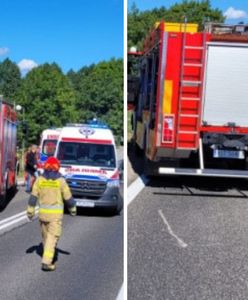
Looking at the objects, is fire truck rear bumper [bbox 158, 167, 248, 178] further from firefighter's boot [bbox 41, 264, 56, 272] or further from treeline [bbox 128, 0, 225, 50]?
firefighter's boot [bbox 41, 264, 56, 272]

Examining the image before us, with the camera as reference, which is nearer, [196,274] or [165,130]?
[196,274]

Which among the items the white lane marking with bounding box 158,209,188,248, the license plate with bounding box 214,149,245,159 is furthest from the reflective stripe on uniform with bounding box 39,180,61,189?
the license plate with bounding box 214,149,245,159

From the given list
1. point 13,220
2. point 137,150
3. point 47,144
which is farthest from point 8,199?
point 137,150

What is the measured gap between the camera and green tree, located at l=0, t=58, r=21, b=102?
2.00 metres

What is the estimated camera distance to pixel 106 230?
2203 mm

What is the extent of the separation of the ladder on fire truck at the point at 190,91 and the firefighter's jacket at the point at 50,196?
4.31 meters

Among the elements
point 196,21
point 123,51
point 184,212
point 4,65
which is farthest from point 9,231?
point 196,21

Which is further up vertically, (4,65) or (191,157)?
(4,65)

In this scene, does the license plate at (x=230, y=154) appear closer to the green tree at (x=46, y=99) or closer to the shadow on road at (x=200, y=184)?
the shadow on road at (x=200, y=184)

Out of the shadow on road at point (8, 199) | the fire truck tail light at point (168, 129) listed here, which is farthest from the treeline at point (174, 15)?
the shadow on road at point (8, 199)

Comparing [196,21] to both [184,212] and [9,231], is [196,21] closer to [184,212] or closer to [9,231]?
[184,212]

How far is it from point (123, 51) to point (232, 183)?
19.6 feet

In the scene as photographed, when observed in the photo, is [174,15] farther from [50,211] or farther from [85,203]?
[50,211]

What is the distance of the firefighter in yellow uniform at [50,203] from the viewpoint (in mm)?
2113
